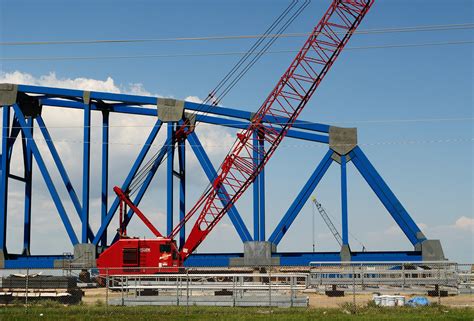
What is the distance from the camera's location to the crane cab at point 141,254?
5078cm

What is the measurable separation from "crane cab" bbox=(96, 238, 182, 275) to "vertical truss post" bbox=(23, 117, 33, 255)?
12.4 m

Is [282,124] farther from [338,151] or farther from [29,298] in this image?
[29,298]

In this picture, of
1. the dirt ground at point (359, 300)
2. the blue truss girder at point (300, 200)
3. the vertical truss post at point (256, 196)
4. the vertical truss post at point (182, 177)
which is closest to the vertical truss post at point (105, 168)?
the vertical truss post at point (182, 177)

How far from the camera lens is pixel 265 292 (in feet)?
115

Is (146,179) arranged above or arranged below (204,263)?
above

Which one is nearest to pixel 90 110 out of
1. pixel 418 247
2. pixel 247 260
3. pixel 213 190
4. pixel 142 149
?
pixel 142 149

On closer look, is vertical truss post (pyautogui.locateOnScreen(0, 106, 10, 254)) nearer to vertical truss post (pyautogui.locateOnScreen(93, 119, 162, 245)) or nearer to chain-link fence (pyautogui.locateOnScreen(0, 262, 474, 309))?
vertical truss post (pyautogui.locateOnScreen(93, 119, 162, 245))

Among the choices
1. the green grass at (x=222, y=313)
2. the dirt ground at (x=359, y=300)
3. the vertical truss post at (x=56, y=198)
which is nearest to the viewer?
the green grass at (x=222, y=313)

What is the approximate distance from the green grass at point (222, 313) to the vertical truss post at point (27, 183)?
32.9 m

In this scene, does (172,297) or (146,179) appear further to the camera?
(146,179)

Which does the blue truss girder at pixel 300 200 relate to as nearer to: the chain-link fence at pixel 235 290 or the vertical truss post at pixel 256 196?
the vertical truss post at pixel 256 196

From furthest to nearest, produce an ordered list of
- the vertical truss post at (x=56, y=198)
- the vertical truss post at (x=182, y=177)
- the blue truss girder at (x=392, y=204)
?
the vertical truss post at (x=182, y=177) < the vertical truss post at (x=56, y=198) < the blue truss girder at (x=392, y=204)

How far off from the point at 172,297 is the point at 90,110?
31.5 meters

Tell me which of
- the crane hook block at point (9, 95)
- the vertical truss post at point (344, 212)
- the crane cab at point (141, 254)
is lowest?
the crane cab at point (141, 254)
